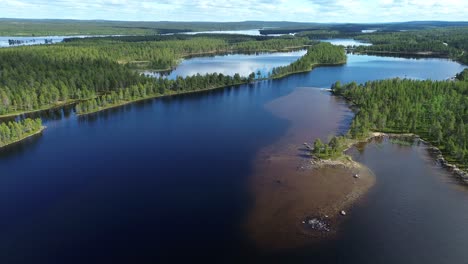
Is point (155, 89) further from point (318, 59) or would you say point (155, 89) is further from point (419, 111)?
point (318, 59)

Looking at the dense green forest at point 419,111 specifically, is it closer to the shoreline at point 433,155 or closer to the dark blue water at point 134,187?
the shoreline at point 433,155

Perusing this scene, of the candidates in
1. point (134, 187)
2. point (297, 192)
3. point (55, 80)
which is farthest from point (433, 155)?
point (55, 80)

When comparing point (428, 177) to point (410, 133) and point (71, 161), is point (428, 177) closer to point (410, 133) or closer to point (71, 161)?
point (410, 133)

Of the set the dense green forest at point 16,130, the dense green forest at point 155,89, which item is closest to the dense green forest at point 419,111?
the dense green forest at point 155,89

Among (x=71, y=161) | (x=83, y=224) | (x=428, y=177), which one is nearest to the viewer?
(x=83, y=224)

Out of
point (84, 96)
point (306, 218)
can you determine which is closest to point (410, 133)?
point (306, 218)
